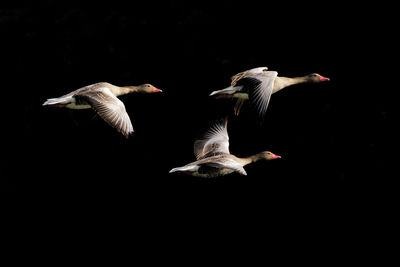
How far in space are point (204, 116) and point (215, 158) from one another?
206 inches

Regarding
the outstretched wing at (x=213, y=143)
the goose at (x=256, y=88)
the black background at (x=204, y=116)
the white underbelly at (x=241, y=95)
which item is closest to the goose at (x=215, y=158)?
the outstretched wing at (x=213, y=143)

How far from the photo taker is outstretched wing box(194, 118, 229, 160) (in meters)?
9.11

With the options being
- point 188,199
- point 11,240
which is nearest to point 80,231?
point 11,240

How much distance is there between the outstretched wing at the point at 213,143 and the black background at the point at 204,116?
406mm

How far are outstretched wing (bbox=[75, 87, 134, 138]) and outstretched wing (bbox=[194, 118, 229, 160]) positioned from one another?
1.60 m

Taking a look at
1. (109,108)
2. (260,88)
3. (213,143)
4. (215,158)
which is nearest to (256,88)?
(260,88)

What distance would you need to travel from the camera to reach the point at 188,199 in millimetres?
12695

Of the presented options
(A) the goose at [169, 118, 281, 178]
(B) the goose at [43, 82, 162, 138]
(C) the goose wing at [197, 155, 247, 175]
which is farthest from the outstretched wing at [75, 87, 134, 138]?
(C) the goose wing at [197, 155, 247, 175]

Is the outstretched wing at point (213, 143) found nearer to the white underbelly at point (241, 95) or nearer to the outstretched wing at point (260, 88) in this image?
the white underbelly at point (241, 95)

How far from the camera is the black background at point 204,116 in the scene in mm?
11742

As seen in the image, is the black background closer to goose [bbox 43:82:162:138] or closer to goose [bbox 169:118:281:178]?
goose [bbox 169:118:281:178]

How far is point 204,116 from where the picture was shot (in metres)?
13.4

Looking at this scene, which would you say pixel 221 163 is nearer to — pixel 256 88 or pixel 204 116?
pixel 256 88

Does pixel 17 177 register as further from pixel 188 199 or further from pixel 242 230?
pixel 242 230
